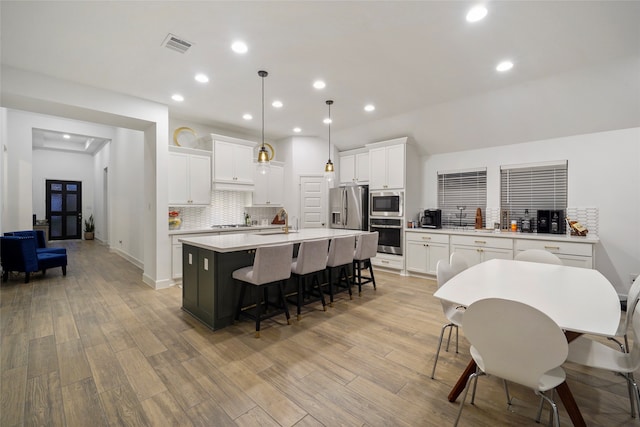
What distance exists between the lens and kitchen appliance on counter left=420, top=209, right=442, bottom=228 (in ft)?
17.2

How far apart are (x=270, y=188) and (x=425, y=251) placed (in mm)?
3540

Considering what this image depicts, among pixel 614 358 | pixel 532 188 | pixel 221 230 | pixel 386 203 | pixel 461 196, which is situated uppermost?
pixel 532 188

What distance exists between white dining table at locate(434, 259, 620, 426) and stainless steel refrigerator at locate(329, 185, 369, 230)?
11.1 ft

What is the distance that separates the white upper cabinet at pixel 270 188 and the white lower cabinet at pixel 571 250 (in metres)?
4.78

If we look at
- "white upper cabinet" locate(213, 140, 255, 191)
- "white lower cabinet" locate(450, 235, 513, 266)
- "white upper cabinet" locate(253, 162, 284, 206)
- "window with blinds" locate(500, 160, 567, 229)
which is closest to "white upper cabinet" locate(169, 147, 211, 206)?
"white upper cabinet" locate(213, 140, 255, 191)

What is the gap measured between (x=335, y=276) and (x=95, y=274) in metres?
4.72

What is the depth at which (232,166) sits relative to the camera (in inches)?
214

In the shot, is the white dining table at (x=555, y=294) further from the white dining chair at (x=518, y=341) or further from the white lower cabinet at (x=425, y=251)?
the white lower cabinet at (x=425, y=251)

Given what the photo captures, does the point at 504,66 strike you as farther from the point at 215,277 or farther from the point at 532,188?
the point at 215,277

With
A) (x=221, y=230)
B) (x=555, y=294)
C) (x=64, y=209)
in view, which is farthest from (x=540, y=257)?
(x=64, y=209)

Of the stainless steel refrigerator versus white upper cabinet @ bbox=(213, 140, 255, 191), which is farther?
the stainless steel refrigerator

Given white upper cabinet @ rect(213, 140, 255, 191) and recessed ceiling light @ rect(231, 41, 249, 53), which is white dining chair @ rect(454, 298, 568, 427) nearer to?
recessed ceiling light @ rect(231, 41, 249, 53)

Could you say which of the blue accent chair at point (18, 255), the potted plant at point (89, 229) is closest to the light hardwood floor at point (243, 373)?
the blue accent chair at point (18, 255)

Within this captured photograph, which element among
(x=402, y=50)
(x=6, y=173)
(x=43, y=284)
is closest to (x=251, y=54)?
(x=402, y=50)
